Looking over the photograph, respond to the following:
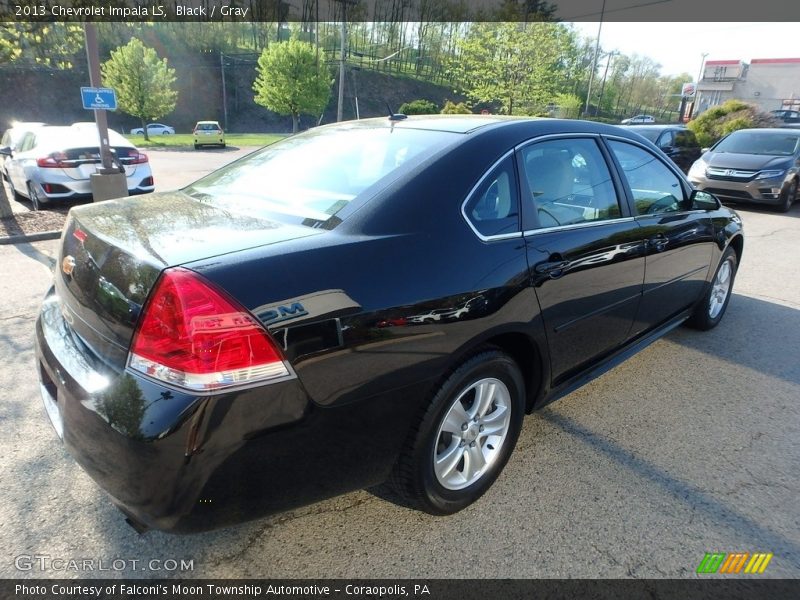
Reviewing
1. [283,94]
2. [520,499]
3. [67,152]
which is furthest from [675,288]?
[283,94]

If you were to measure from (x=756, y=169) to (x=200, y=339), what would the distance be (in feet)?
39.8

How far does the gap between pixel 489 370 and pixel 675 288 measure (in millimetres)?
2075

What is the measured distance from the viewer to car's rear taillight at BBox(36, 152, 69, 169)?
8.02 m

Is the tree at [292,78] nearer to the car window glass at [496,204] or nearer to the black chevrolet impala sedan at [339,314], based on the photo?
the black chevrolet impala sedan at [339,314]

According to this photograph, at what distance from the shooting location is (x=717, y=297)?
14.8 ft

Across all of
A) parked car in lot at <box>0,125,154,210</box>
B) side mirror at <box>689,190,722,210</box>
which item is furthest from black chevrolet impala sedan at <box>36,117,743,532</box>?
parked car in lot at <box>0,125,154,210</box>

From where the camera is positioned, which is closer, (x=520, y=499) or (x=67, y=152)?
(x=520, y=499)

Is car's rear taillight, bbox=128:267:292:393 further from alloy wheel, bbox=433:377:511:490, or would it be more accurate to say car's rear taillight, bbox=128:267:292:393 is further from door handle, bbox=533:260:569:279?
door handle, bbox=533:260:569:279

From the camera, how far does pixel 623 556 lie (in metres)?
2.11

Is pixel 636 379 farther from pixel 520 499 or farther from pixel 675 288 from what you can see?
pixel 520 499

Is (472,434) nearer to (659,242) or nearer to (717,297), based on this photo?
(659,242)

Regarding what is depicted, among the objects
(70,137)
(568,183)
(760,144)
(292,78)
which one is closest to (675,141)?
(760,144)

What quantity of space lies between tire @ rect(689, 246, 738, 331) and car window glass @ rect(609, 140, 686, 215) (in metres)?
0.99

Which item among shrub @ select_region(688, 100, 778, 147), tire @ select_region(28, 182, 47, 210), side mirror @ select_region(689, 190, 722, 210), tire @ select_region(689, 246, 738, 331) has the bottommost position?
tire @ select_region(28, 182, 47, 210)
